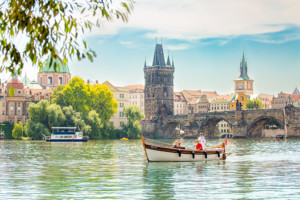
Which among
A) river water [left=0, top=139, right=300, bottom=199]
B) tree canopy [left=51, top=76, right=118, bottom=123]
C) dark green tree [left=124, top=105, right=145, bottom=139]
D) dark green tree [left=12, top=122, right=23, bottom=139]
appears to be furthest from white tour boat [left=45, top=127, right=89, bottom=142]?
river water [left=0, top=139, right=300, bottom=199]

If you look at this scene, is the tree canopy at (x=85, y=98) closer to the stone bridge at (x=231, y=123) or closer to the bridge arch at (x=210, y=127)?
the stone bridge at (x=231, y=123)

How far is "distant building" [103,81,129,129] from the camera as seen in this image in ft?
454

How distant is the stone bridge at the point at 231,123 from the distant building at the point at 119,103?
1539 cm

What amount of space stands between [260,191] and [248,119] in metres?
97.4

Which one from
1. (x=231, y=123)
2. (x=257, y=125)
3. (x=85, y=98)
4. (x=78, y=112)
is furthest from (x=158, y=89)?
(x=78, y=112)

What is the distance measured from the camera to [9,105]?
14288 centimetres

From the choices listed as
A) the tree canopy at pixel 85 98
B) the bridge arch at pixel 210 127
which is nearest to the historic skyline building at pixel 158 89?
the bridge arch at pixel 210 127

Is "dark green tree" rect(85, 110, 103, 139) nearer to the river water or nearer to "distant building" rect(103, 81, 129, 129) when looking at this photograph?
"distant building" rect(103, 81, 129, 129)

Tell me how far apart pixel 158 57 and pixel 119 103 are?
1705 inches

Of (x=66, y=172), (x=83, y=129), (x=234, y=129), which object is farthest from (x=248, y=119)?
(x=66, y=172)

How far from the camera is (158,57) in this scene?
182750mm

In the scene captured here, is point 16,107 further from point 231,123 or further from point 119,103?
point 231,123

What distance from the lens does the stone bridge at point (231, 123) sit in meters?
114

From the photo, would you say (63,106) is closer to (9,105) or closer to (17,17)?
(9,105)
